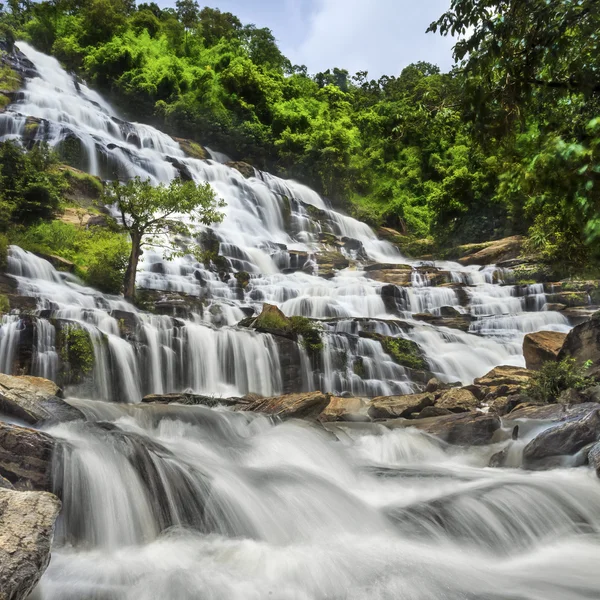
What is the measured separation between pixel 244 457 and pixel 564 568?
4379mm

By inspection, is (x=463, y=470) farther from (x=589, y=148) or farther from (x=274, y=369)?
(x=274, y=369)

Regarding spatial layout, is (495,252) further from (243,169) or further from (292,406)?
(292,406)

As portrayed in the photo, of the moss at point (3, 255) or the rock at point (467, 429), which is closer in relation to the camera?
the rock at point (467, 429)

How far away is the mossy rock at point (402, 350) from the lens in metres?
14.5

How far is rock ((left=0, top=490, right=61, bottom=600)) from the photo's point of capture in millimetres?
2893

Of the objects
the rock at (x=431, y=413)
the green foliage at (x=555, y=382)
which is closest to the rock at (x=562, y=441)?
the rock at (x=431, y=413)

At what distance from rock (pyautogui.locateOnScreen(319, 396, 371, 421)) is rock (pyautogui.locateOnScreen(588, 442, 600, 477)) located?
4390 millimetres

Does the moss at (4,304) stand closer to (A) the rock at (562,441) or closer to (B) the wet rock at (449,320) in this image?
(A) the rock at (562,441)

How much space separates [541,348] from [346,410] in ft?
19.3

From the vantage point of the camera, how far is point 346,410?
1048 centimetres

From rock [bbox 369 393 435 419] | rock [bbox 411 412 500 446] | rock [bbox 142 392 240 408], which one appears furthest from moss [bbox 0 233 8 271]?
rock [bbox 411 412 500 446]

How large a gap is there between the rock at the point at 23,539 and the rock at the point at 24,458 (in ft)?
3.82

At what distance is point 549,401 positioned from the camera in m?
9.91

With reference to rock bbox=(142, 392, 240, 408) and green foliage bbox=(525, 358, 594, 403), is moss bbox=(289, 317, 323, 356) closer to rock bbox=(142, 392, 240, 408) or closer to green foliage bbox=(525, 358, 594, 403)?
rock bbox=(142, 392, 240, 408)
